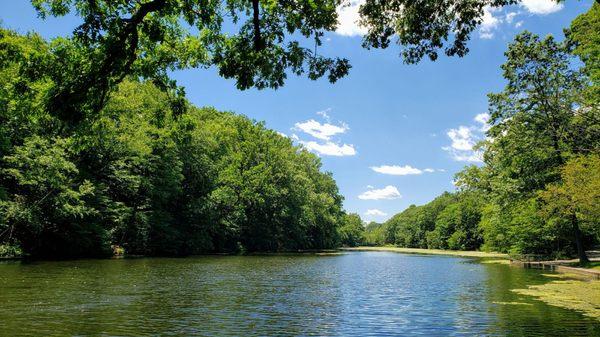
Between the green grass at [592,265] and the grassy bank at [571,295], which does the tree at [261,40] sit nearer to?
the grassy bank at [571,295]

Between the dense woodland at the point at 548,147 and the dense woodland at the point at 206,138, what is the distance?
0.17m

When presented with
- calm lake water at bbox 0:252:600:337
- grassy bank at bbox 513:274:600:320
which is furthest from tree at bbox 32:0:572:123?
grassy bank at bbox 513:274:600:320

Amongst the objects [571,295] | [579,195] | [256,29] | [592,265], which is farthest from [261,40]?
[592,265]

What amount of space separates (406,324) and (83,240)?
35.3 meters

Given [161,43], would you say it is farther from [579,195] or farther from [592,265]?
[592,265]

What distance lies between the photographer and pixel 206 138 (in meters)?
64.4

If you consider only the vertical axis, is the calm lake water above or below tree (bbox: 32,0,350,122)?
below

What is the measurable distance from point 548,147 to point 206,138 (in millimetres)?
43790

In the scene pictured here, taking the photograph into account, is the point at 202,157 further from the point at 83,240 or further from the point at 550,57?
the point at 550,57

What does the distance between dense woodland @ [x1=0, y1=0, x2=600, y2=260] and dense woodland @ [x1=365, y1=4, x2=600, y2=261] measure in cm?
17

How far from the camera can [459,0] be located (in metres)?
11.7

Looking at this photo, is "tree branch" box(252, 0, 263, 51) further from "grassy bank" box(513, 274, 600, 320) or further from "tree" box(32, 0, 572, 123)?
"grassy bank" box(513, 274, 600, 320)

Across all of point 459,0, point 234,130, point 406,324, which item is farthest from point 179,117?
A: point 234,130

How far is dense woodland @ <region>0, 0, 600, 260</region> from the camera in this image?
11.9 metres
